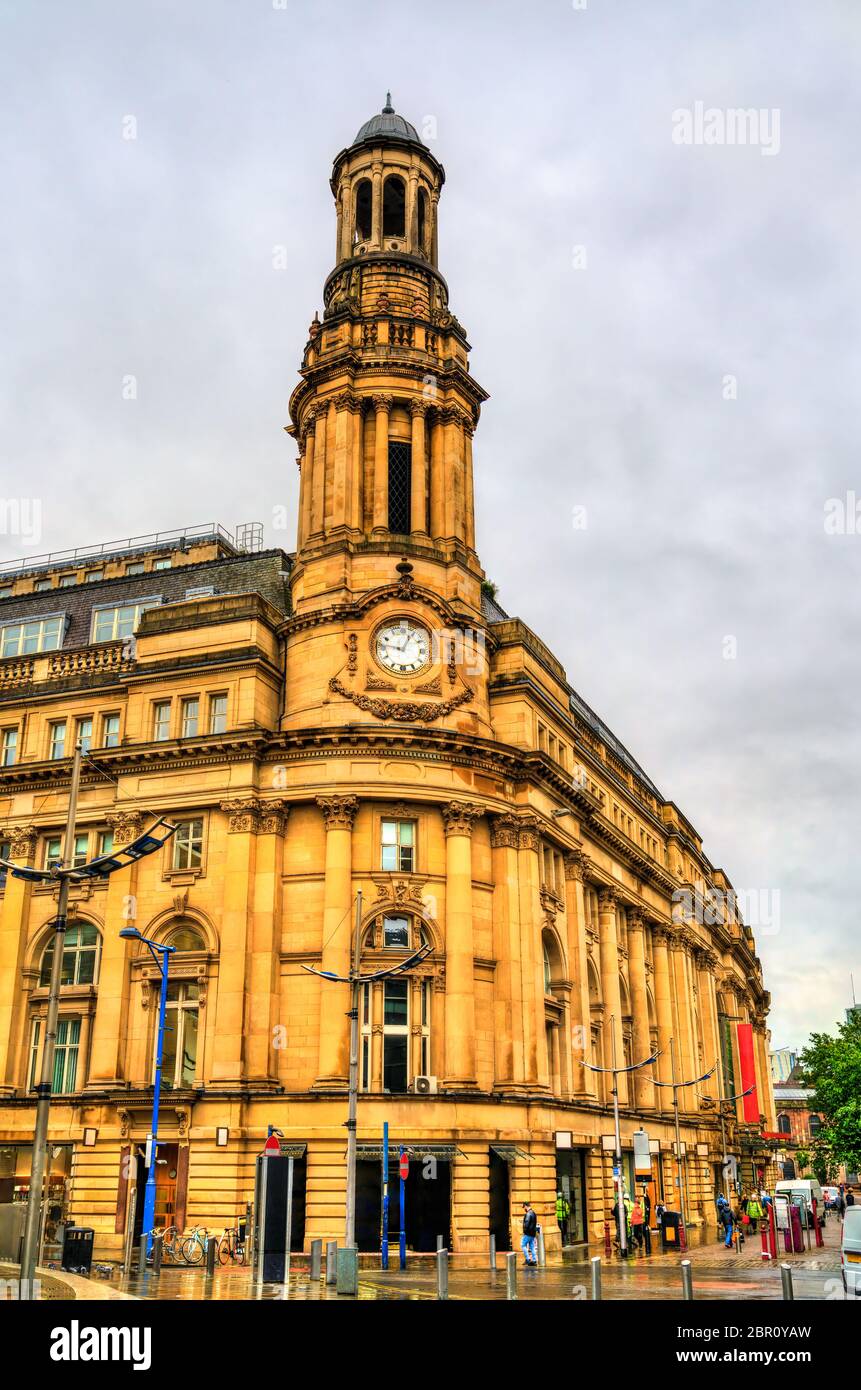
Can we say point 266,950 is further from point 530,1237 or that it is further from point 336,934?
point 530,1237

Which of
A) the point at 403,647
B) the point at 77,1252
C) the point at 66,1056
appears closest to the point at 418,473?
the point at 403,647

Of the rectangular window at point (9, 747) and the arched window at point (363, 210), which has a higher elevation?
the arched window at point (363, 210)

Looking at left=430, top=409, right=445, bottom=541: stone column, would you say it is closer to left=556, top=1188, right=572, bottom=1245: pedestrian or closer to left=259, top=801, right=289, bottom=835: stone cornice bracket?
left=259, top=801, right=289, bottom=835: stone cornice bracket

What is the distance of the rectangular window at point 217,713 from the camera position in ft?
168

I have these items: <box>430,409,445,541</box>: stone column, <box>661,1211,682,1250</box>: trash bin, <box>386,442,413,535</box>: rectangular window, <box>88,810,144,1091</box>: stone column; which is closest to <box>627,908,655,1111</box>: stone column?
<box>661,1211,682,1250</box>: trash bin

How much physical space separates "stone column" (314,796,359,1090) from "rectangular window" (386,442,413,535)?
15022mm

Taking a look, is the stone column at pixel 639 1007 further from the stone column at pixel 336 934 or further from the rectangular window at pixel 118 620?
the rectangular window at pixel 118 620

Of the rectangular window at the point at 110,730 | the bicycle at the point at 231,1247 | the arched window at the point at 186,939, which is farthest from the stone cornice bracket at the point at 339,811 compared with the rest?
the bicycle at the point at 231,1247

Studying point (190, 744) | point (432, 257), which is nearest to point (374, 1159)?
point (190, 744)

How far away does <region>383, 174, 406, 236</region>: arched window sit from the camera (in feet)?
214

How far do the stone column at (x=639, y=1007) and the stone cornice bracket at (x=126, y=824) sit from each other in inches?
1275

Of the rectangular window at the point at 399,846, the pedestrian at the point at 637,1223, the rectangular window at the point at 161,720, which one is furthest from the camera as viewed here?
the rectangular window at the point at 161,720

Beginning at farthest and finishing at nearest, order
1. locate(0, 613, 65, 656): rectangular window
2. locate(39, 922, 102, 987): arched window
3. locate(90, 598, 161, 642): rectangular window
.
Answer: locate(0, 613, 65, 656): rectangular window → locate(90, 598, 161, 642): rectangular window → locate(39, 922, 102, 987): arched window
